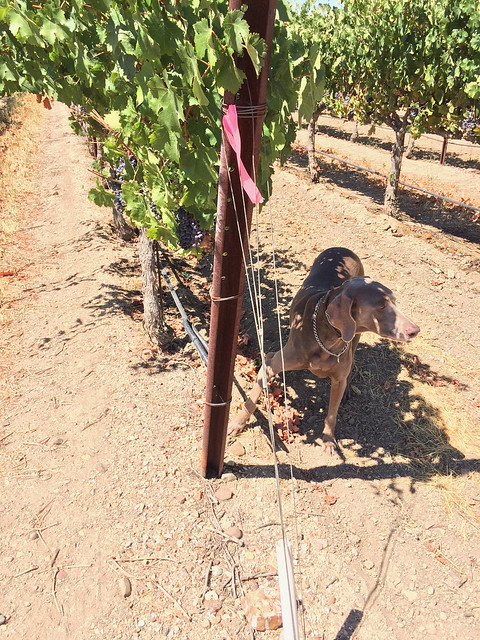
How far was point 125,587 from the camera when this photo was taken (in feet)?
10.8

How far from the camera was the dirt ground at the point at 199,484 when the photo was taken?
3.29 meters

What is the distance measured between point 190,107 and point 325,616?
363 cm

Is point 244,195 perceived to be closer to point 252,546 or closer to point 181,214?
point 181,214

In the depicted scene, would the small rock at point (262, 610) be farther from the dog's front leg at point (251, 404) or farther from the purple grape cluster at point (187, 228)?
the purple grape cluster at point (187, 228)

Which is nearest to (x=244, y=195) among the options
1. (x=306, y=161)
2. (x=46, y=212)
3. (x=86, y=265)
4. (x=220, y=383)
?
(x=220, y=383)

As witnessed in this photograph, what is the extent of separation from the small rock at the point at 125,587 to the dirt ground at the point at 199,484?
2cm

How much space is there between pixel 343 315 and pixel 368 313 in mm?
219

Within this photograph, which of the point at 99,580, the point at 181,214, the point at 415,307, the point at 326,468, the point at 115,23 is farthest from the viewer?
the point at 415,307

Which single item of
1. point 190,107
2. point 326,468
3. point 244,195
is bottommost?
point 326,468

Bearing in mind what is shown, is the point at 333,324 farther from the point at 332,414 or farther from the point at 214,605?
the point at 214,605

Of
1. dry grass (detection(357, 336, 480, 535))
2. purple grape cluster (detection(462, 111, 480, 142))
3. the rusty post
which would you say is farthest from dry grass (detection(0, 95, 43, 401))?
purple grape cluster (detection(462, 111, 480, 142))

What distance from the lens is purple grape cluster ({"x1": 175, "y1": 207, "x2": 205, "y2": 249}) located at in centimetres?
308

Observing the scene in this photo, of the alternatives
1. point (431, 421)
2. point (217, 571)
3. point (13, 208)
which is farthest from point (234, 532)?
point (13, 208)

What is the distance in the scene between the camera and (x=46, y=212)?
38.8ft
